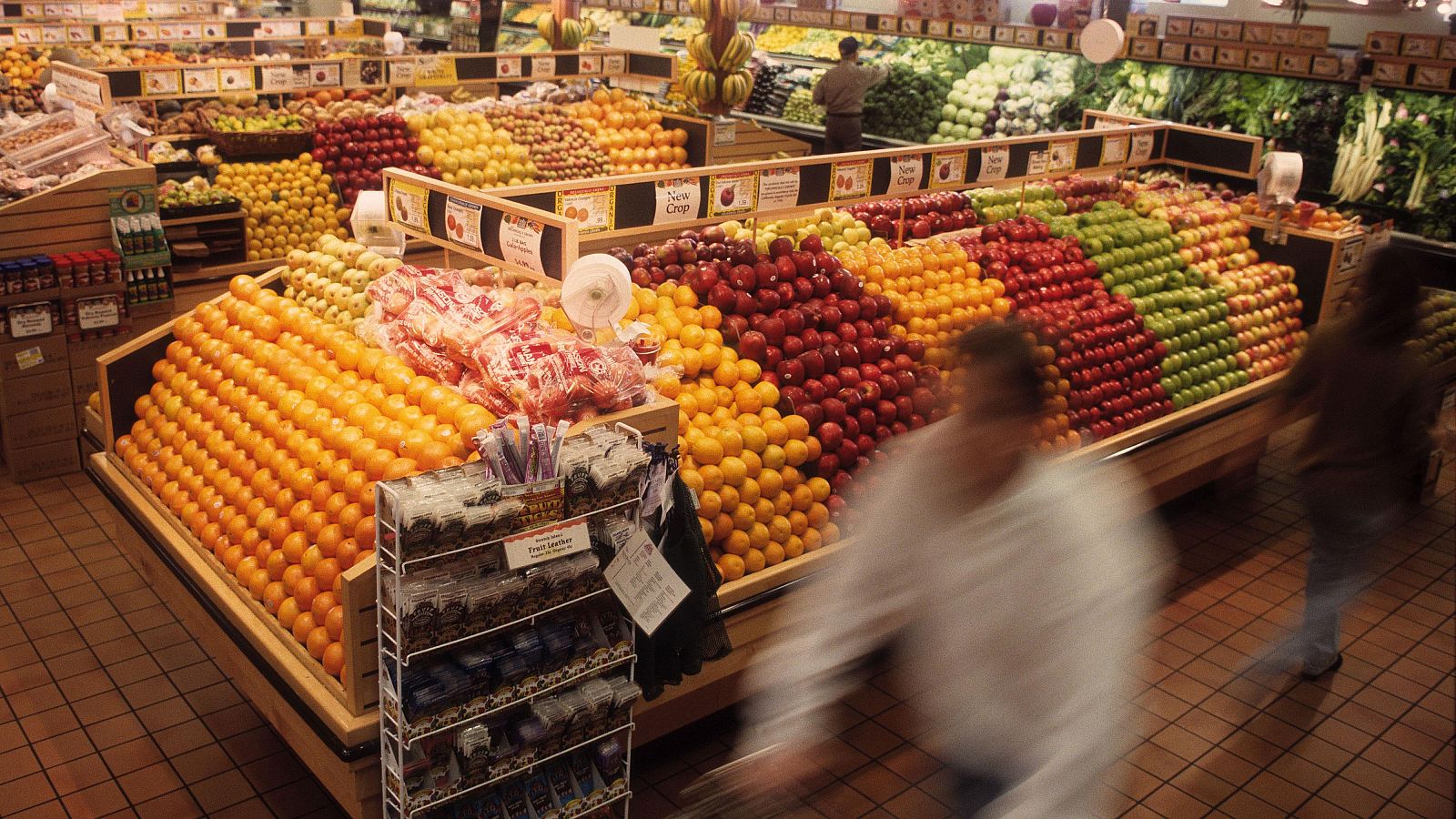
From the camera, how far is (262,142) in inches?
341

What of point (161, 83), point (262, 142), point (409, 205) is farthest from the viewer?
point (161, 83)

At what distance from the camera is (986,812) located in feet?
8.59

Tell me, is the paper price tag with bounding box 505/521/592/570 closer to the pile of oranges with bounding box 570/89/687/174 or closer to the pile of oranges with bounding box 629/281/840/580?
the pile of oranges with bounding box 629/281/840/580

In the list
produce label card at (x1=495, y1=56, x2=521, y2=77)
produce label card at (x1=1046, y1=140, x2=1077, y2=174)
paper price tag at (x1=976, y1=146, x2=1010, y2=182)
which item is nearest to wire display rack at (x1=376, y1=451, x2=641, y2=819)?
paper price tag at (x1=976, y1=146, x2=1010, y2=182)

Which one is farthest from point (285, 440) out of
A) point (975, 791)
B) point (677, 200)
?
point (975, 791)

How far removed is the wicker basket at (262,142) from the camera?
857 centimetres

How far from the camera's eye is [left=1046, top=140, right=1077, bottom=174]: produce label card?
6602 mm

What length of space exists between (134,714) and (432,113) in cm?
616

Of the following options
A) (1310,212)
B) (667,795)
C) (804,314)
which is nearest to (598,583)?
(667,795)

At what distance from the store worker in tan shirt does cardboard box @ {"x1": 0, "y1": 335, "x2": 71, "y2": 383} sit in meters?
7.12

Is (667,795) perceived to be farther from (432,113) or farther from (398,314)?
(432,113)

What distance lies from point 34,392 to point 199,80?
3824 millimetres

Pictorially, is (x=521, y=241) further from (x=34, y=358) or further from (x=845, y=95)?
(x=845, y=95)

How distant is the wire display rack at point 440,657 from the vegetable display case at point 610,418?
0.11 meters
